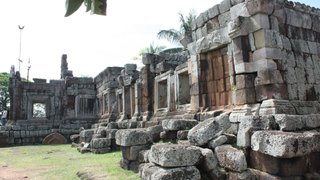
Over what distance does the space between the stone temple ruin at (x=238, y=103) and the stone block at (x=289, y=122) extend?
0.06 ft

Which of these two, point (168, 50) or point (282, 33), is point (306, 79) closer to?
point (282, 33)

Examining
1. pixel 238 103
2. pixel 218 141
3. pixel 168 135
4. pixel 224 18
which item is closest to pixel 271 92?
pixel 238 103

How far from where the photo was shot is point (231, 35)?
286 inches

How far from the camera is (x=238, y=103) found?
7086 mm

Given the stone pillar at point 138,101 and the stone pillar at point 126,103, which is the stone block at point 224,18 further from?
the stone pillar at point 126,103

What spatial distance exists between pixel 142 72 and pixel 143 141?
6192mm

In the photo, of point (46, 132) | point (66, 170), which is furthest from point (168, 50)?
point (66, 170)

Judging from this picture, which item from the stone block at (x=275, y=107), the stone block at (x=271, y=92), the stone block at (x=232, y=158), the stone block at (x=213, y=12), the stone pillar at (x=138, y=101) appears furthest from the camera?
the stone pillar at (x=138, y=101)

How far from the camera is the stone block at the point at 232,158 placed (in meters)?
5.21

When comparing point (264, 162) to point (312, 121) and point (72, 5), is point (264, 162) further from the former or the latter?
point (72, 5)

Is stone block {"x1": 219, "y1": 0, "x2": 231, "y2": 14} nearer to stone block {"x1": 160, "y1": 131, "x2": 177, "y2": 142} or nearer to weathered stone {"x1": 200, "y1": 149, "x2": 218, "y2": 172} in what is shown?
stone block {"x1": 160, "y1": 131, "x2": 177, "y2": 142}

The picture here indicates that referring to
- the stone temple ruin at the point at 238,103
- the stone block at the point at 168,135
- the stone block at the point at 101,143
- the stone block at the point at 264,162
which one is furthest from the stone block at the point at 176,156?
the stone block at the point at 101,143

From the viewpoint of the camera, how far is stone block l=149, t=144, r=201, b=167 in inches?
210

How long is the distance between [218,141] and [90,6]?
527 cm
